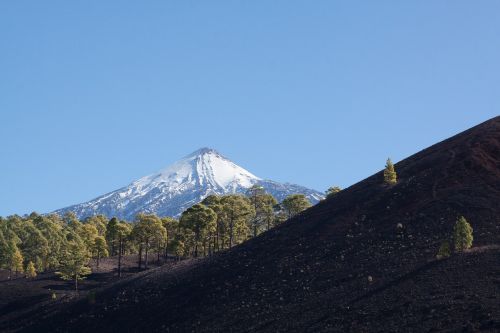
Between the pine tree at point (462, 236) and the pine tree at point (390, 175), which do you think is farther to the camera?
the pine tree at point (390, 175)

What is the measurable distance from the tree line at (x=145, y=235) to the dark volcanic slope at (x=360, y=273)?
41.1ft

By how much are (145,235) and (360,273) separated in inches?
2015

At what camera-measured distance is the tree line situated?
10275cm

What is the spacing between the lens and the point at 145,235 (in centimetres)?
10844

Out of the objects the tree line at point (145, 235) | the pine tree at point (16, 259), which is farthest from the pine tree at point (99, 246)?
the pine tree at point (16, 259)

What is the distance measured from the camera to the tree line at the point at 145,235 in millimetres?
102750

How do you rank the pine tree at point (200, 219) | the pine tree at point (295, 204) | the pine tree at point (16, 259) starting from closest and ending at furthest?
the pine tree at point (200, 219) → the pine tree at point (16, 259) → the pine tree at point (295, 204)

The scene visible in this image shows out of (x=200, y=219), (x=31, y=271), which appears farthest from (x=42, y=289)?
(x=200, y=219)

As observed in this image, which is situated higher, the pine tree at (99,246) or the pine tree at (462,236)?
the pine tree at (99,246)

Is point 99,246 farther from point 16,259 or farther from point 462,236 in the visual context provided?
point 462,236

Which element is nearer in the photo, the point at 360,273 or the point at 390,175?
the point at 360,273

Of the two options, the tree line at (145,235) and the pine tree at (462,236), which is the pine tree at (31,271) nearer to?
the tree line at (145,235)

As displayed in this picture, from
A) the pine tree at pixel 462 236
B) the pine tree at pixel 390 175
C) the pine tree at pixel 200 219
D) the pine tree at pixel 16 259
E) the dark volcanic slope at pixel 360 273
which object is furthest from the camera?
the pine tree at pixel 16 259

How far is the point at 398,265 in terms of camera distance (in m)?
64.4
